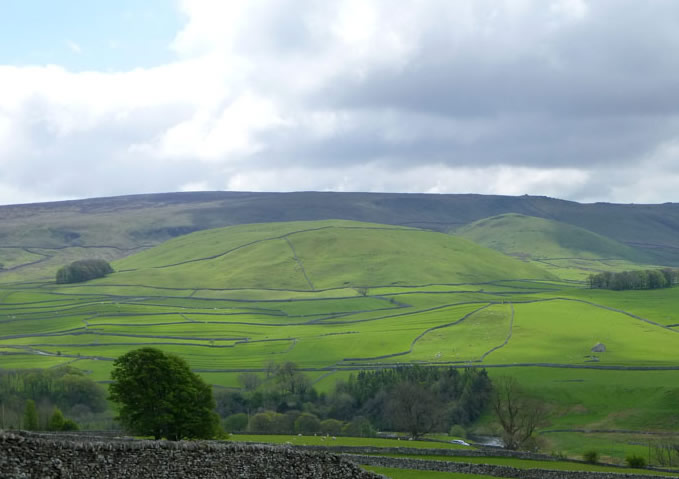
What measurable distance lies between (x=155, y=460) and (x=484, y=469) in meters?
25.7

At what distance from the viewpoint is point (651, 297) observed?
602 ft

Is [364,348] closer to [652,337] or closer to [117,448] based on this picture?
[652,337]

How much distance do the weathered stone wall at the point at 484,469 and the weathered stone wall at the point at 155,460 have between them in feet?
56.3

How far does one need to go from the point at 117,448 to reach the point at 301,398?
8568 cm

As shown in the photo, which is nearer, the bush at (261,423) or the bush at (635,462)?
the bush at (635,462)

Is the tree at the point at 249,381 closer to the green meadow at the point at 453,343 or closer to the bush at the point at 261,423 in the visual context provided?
the green meadow at the point at 453,343

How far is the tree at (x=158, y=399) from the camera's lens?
49.9m

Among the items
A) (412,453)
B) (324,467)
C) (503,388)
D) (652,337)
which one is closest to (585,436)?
(503,388)

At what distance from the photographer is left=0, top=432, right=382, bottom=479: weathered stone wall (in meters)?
21.7

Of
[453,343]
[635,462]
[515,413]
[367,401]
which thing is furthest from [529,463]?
[453,343]

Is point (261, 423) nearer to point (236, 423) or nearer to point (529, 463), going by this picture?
point (236, 423)

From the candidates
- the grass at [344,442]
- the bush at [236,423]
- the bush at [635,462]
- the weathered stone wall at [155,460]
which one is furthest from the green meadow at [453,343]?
the weathered stone wall at [155,460]

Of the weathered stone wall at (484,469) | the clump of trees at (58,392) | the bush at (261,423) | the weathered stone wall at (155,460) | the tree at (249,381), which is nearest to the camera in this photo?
the weathered stone wall at (155,460)

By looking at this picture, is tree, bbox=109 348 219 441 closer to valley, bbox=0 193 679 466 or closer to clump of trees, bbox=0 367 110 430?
valley, bbox=0 193 679 466
